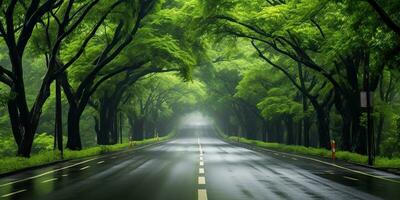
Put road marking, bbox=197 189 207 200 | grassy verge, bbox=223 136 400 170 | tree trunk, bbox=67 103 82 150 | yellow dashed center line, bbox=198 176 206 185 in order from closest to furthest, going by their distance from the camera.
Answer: road marking, bbox=197 189 207 200 → yellow dashed center line, bbox=198 176 206 185 → grassy verge, bbox=223 136 400 170 → tree trunk, bbox=67 103 82 150

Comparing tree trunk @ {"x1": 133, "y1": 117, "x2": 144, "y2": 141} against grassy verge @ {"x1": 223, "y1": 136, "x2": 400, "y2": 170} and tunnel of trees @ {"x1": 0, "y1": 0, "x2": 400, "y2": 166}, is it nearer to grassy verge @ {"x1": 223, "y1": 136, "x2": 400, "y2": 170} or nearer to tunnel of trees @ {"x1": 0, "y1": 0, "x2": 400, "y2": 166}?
tunnel of trees @ {"x1": 0, "y1": 0, "x2": 400, "y2": 166}

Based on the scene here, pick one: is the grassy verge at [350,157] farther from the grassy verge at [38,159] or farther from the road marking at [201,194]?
the grassy verge at [38,159]

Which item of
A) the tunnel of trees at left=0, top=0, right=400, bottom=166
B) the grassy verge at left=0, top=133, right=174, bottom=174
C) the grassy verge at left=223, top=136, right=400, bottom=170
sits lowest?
the grassy verge at left=223, top=136, right=400, bottom=170

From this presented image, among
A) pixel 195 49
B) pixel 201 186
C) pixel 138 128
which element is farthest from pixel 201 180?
pixel 138 128

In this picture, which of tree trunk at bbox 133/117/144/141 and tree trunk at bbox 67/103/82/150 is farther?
tree trunk at bbox 133/117/144/141

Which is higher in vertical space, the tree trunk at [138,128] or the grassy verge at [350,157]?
the tree trunk at [138,128]

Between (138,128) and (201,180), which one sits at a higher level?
(138,128)

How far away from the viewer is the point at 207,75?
188 feet

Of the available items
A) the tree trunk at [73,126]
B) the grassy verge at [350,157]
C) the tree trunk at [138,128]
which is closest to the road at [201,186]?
the grassy verge at [350,157]

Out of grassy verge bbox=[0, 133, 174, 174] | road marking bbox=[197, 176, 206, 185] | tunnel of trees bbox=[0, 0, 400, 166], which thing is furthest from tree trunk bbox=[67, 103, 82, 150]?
road marking bbox=[197, 176, 206, 185]

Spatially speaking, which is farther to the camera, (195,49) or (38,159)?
(195,49)

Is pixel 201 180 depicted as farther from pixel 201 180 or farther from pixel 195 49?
pixel 195 49

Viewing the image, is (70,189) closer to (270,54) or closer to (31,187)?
A: (31,187)

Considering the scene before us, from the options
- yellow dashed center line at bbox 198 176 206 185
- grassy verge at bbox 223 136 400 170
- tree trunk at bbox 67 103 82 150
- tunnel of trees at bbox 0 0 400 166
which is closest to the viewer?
yellow dashed center line at bbox 198 176 206 185
